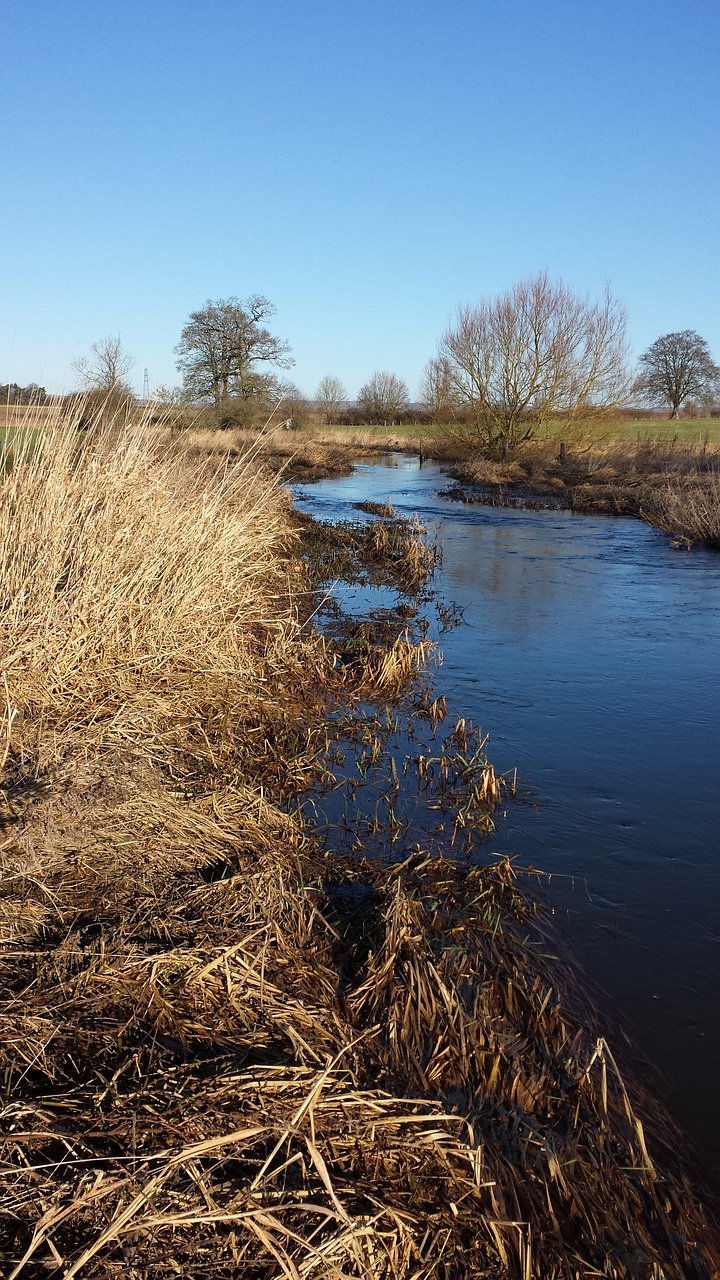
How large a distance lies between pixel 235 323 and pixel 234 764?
115ft

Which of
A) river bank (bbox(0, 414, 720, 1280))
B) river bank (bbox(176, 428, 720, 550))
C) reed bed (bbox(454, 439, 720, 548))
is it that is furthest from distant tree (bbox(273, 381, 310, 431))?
river bank (bbox(0, 414, 720, 1280))

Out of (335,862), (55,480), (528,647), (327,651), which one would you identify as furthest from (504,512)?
(335,862)

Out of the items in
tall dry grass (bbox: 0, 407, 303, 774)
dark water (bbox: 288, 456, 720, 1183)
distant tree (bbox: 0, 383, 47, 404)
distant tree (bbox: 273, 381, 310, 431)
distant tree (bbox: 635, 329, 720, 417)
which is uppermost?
distant tree (bbox: 635, 329, 720, 417)

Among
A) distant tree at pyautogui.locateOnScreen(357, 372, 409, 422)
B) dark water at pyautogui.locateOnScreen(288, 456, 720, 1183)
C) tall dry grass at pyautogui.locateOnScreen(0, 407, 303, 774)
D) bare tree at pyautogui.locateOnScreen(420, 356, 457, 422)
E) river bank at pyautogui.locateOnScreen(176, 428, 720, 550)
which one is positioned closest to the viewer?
dark water at pyautogui.locateOnScreen(288, 456, 720, 1183)

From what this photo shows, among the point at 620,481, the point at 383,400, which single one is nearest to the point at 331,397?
the point at 383,400

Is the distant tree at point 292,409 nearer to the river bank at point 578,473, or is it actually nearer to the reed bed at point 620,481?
the river bank at point 578,473

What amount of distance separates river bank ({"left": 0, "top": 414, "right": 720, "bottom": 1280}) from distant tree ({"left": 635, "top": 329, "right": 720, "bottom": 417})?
187ft

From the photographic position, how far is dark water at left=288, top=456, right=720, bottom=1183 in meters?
3.07

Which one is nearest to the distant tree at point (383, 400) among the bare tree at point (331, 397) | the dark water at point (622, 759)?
the bare tree at point (331, 397)

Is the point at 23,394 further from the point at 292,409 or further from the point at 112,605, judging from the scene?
the point at 292,409

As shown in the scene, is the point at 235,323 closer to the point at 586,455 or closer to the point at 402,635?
the point at 586,455

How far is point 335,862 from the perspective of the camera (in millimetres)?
3713

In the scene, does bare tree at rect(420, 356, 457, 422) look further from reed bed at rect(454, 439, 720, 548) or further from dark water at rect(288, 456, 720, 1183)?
dark water at rect(288, 456, 720, 1183)

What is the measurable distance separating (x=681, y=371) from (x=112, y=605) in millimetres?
59044
